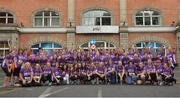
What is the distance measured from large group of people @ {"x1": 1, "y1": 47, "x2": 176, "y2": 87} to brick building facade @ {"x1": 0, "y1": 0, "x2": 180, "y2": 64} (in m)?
20.4

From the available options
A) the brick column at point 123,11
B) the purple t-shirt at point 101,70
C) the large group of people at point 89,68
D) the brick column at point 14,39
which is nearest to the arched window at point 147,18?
the brick column at point 123,11

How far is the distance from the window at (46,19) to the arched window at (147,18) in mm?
8266

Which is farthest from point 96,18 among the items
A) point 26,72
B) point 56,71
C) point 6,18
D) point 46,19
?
point 26,72

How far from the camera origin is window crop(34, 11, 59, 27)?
45844 millimetres

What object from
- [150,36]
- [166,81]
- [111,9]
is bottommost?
[166,81]

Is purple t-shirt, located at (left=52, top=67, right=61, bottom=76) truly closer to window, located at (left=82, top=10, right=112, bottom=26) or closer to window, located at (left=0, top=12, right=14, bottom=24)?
window, located at (left=82, top=10, right=112, bottom=26)

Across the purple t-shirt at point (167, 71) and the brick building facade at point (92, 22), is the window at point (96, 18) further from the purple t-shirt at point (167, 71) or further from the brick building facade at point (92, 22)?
the purple t-shirt at point (167, 71)

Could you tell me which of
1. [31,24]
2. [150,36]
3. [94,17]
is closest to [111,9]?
[94,17]

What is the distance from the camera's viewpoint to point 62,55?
80.2 ft

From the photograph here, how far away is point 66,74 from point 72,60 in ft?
3.98

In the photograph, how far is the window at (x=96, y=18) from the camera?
150 feet

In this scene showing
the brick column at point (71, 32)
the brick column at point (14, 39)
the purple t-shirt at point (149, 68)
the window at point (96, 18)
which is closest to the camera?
the purple t-shirt at point (149, 68)

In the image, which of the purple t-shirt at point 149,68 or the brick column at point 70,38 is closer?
the purple t-shirt at point 149,68

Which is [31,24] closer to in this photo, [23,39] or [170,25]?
[23,39]
